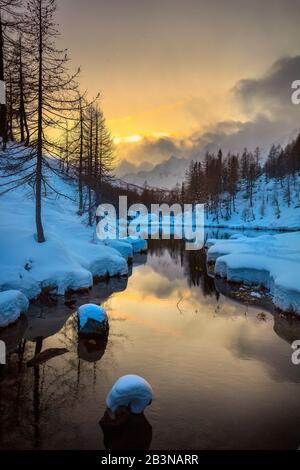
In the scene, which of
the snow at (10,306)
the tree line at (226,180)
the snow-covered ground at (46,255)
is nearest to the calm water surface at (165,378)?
the snow at (10,306)

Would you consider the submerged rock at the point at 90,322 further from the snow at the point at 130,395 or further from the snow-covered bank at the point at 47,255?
the snow at the point at 130,395

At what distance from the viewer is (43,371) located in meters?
9.27

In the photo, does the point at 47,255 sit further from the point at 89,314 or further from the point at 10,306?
the point at 89,314

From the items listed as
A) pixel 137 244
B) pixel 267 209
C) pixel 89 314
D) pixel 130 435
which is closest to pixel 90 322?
pixel 89 314

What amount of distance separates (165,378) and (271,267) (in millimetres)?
12181

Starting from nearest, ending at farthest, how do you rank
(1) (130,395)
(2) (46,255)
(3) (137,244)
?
(1) (130,395), (2) (46,255), (3) (137,244)

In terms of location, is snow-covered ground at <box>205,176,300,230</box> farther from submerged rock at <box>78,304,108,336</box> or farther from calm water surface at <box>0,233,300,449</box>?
submerged rock at <box>78,304,108,336</box>

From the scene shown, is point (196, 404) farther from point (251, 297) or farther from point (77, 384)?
point (251, 297)

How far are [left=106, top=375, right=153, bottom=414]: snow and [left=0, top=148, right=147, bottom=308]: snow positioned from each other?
9144 mm

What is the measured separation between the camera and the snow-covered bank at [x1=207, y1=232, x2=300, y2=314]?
14.2 metres

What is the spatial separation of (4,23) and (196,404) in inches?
700

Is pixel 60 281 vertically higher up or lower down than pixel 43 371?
higher up

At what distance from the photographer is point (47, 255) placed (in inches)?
698
